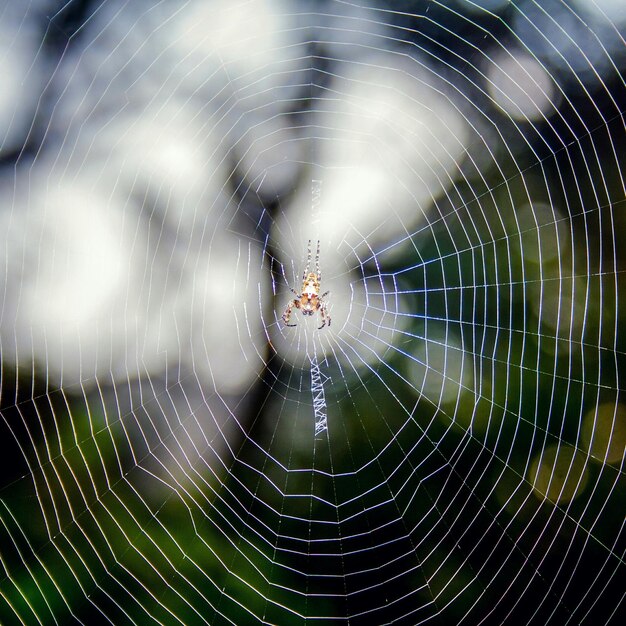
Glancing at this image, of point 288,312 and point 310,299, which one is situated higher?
point 310,299

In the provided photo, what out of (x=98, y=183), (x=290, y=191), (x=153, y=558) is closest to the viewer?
(x=98, y=183)

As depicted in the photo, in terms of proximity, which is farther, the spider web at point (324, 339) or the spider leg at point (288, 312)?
the spider leg at point (288, 312)

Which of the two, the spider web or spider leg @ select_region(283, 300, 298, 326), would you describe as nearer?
the spider web

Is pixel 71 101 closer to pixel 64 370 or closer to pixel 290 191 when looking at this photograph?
pixel 290 191

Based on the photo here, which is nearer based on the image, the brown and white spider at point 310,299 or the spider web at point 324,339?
the spider web at point 324,339

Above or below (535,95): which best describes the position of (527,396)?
below

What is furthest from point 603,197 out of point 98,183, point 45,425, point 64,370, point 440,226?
point 45,425

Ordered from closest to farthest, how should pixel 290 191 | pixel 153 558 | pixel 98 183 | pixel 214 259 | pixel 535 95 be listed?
pixel 98 183 < pixel 153 558 < pixel 535 95 < pixel 214 259 < pixel 290 191

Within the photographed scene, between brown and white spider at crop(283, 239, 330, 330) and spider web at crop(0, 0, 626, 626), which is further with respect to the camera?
brown and white spider at crop(283, 239, 330, 330)
